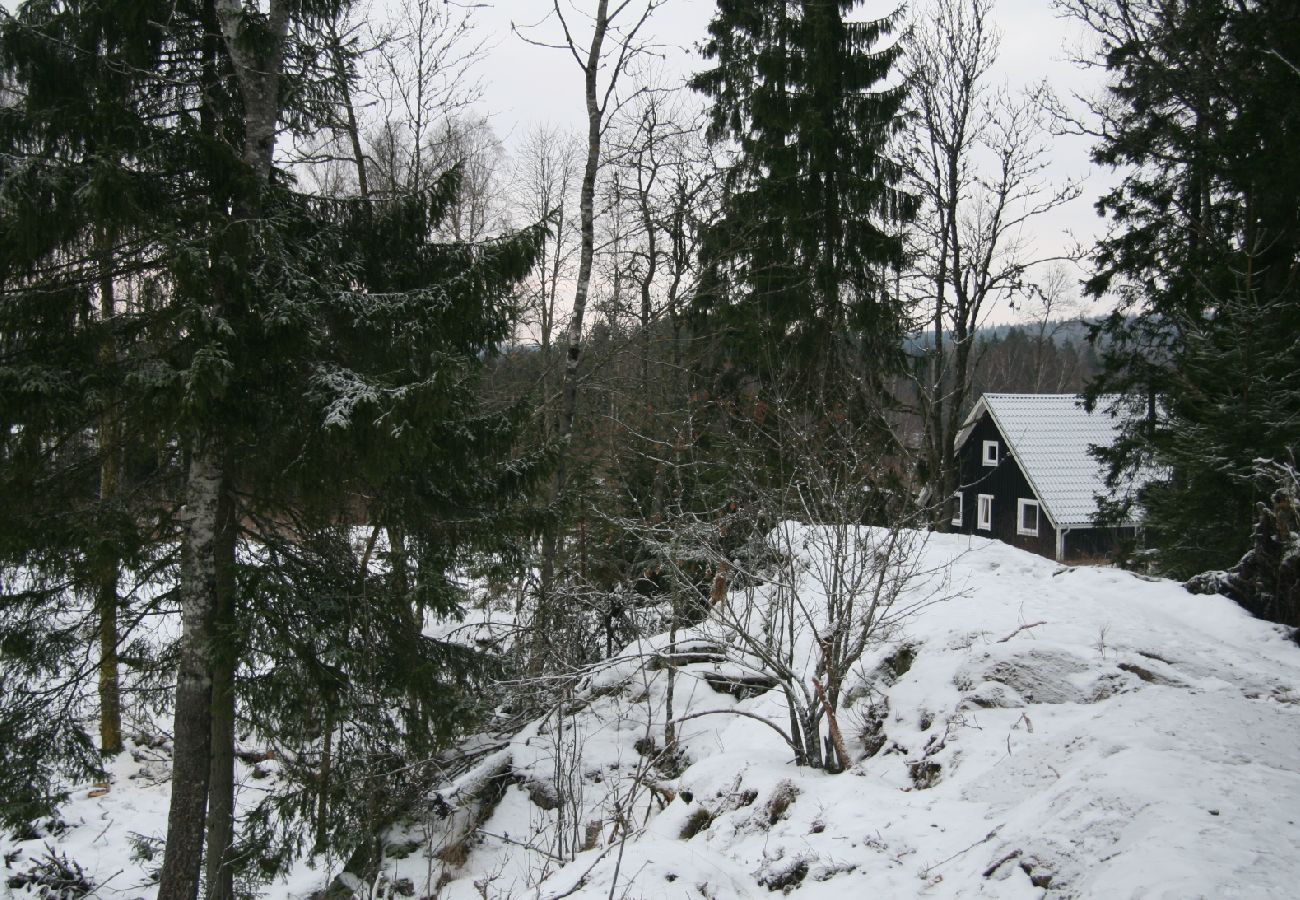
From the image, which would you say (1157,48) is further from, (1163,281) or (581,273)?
(581,273)

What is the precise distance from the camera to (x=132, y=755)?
1091 cm

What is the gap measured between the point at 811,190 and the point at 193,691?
38.0ft

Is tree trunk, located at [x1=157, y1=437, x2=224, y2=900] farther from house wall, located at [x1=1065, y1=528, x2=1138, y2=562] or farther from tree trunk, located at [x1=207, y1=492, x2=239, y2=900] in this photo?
house wall, located at [x1=1065, y1=528, x2=1138, y2=562]

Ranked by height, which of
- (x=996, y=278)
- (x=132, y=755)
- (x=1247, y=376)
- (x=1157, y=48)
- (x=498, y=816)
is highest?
(x=1157, y=48)

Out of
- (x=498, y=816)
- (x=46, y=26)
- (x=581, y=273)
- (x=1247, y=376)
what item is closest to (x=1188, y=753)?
(x=498, y=816)

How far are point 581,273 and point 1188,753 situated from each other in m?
7.48

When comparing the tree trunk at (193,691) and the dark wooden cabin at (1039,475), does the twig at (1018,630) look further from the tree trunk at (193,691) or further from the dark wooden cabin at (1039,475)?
the dark wooden cabin at (1039,475)

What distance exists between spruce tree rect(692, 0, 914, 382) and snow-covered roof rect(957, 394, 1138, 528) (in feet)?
32.4

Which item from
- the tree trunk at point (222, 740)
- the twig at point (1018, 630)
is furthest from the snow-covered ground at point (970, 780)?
the tree trunk at point (222, 740)

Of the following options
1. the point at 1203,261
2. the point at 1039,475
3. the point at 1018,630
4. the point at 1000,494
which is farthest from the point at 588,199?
the point at 1000,494

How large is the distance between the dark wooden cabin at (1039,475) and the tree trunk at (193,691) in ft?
64.2

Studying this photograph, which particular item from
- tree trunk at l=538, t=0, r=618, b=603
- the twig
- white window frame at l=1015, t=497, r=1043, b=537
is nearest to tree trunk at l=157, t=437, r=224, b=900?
tree trunk at l=538, t=0, r=618, b=603

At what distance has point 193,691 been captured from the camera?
6.33 m

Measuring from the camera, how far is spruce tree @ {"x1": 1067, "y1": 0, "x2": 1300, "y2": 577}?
9047 millimetres
